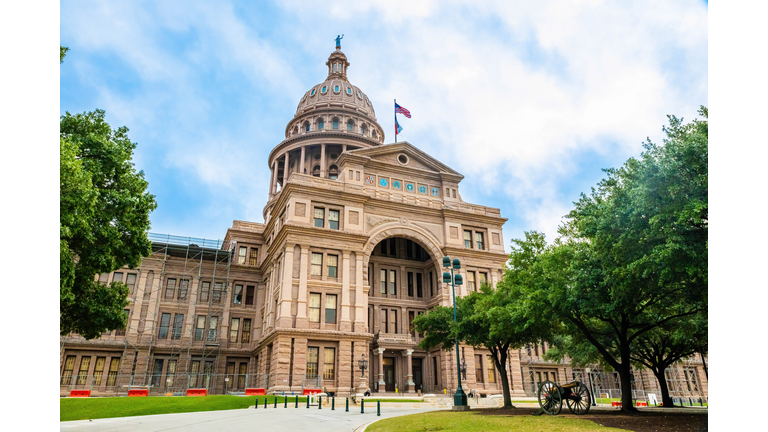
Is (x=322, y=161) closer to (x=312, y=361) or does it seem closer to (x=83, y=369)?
(x=312, y=361)

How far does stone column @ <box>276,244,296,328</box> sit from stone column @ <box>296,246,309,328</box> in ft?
2.39

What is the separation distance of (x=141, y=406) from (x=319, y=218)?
2152 centimetres

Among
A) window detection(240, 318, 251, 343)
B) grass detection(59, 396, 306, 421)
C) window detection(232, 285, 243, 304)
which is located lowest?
grass detection(59, 396, 306, 421)

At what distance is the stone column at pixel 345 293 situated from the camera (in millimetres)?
39156

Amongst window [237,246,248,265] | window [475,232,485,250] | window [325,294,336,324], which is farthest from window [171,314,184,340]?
window [475,232,485,250]

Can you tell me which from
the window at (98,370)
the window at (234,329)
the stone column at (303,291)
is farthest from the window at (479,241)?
the window at (98,370)

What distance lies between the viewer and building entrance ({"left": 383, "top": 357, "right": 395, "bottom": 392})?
143 feet

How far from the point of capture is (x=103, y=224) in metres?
18.4

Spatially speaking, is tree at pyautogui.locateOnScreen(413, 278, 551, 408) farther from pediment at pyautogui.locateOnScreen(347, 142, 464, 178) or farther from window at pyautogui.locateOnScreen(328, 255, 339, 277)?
pediment at pyautogui.locateOnScreen(347, 142, 464, 178)

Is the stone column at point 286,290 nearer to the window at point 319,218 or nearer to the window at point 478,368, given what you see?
the window at point 319,218

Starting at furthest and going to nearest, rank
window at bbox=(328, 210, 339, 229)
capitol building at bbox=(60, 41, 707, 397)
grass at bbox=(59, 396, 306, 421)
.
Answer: window at bbox=(328, 210, 339, 229), capitol building at bbox=(60, 41, 707, 397), grass at bbox=(59, 396, 306, 421)

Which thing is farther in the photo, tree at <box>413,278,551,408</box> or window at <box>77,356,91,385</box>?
window at <box>77,356,91,385</box>

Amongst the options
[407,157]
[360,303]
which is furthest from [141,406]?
[407,157]

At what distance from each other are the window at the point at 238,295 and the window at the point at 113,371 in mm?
11820
